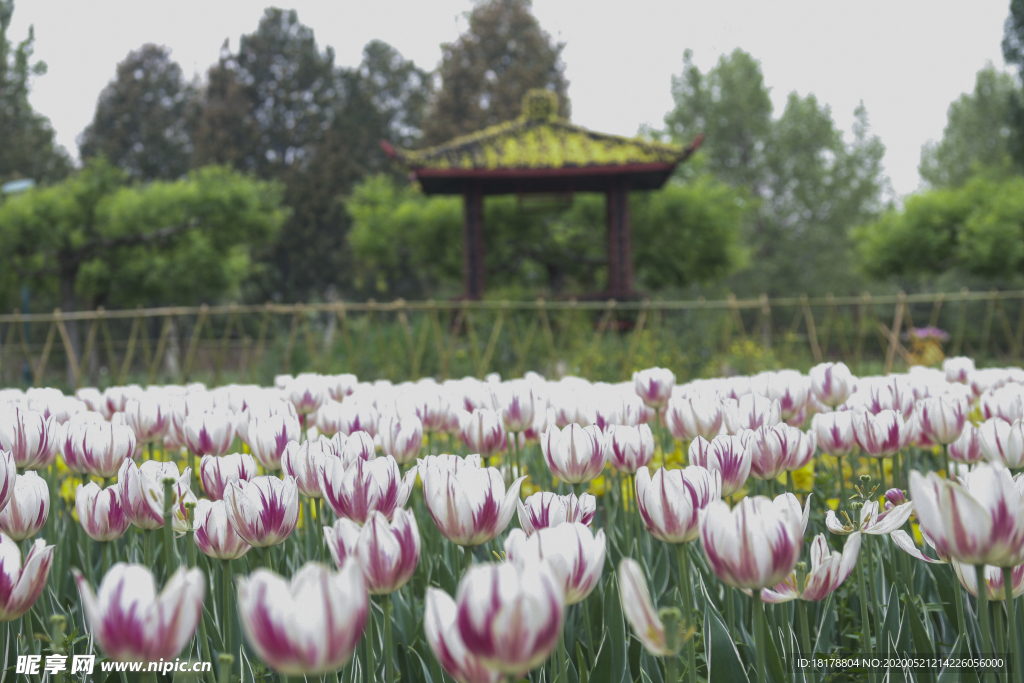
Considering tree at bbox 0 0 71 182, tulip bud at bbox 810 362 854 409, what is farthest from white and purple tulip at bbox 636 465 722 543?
tree at bbox 0 0 71 182

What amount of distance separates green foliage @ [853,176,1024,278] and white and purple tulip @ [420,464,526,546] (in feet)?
65.3

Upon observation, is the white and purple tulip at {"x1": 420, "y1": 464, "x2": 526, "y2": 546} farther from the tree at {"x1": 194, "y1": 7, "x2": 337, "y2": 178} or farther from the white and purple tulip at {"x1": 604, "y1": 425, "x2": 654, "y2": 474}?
the tree at {"x1": 194, "y1": 7, "x2": 337, "y2": 178}

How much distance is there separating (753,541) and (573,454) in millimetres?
615

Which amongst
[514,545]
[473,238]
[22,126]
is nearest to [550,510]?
[514,545]

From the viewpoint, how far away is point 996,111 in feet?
110

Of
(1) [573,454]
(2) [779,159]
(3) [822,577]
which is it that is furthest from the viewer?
(2) [779,159]

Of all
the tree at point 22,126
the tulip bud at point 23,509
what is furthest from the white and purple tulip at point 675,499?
the tree at point 22,126

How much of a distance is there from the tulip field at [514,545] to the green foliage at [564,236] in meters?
15.2

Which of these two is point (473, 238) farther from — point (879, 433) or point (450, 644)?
point (450, 644)

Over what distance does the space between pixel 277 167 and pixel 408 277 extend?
23.2 ft

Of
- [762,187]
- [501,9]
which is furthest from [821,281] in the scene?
[501,9]

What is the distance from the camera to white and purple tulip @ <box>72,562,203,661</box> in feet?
2.60

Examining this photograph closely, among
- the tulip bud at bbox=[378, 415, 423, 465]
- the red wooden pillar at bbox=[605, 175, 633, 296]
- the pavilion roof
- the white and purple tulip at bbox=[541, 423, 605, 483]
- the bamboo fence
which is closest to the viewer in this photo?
the white and purple tulip at bbox=[541, 423, 605, 483]

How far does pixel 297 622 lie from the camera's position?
0.75 metres
